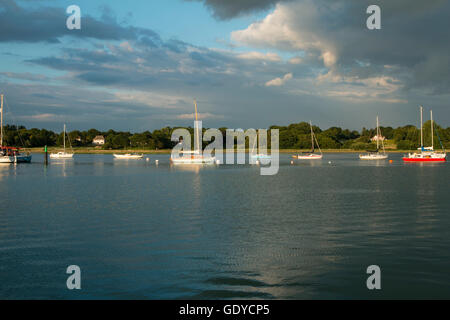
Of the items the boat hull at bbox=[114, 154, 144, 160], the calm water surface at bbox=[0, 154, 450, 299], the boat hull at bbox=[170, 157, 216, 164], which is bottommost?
the calm water surface at bbox=[0, 154, 450, 299]

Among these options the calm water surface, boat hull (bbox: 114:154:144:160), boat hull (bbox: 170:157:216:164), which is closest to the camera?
the calm water surface

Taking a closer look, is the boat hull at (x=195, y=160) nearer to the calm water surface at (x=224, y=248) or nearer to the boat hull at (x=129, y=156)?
the boat hull at (x=129, y=156)

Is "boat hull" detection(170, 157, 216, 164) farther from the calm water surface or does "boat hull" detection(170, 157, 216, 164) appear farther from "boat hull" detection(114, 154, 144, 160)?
the calm water surface

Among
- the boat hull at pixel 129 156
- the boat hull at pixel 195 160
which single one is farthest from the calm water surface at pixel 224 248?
the boat hull at pixel 129 156

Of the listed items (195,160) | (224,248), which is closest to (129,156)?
(195,160)

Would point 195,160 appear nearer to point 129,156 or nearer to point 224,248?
point 129,156

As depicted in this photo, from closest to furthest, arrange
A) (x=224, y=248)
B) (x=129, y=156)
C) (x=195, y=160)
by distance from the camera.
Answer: (x=224, y=248), (x=195, y=160), (x=129, y=156)

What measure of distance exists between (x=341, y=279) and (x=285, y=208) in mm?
15655

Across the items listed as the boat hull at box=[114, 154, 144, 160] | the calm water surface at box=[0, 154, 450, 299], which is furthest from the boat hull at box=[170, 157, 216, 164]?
the calm water surface at box=[0, 154, 450, 299]

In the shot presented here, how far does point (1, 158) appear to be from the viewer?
311 ft

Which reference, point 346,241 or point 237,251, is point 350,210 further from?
point 237,251

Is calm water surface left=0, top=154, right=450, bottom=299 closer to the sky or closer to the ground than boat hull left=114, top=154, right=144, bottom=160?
closer to the ground

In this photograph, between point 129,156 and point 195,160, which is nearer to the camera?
point 195,160
